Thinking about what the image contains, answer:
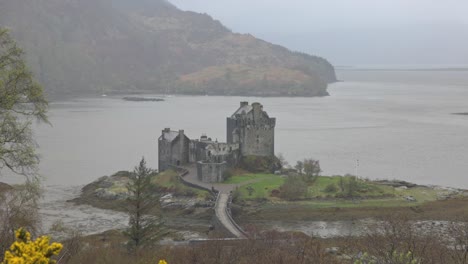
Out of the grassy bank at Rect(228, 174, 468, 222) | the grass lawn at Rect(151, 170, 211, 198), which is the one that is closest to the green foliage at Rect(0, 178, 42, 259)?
the grassy bank at Rect(228, 174, 468, 222)

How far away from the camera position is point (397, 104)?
459ft

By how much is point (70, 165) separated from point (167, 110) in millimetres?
67315

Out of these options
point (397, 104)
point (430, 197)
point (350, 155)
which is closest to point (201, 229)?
point (430, 197)

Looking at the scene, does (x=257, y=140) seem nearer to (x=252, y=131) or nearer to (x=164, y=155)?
(x=252, y=131)

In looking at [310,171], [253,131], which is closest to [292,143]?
[253,131]

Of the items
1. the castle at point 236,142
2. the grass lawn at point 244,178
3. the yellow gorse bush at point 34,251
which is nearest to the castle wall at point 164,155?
the castle at point 236,142

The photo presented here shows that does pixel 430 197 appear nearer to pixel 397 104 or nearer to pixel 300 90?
pixel 397 104

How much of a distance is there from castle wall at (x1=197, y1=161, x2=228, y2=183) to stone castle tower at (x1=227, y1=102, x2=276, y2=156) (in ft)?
15.2

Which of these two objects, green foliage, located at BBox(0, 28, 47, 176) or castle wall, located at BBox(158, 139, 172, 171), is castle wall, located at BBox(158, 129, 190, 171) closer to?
castle wall, located at BBox(158, 139, 172, 171)

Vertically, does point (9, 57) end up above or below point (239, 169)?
above

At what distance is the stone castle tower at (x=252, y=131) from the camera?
1938 inches

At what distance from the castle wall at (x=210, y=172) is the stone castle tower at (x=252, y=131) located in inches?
182

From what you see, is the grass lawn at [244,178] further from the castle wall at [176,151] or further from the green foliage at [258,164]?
the castle wall at [176,151]

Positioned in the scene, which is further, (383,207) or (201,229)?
(383,207)
